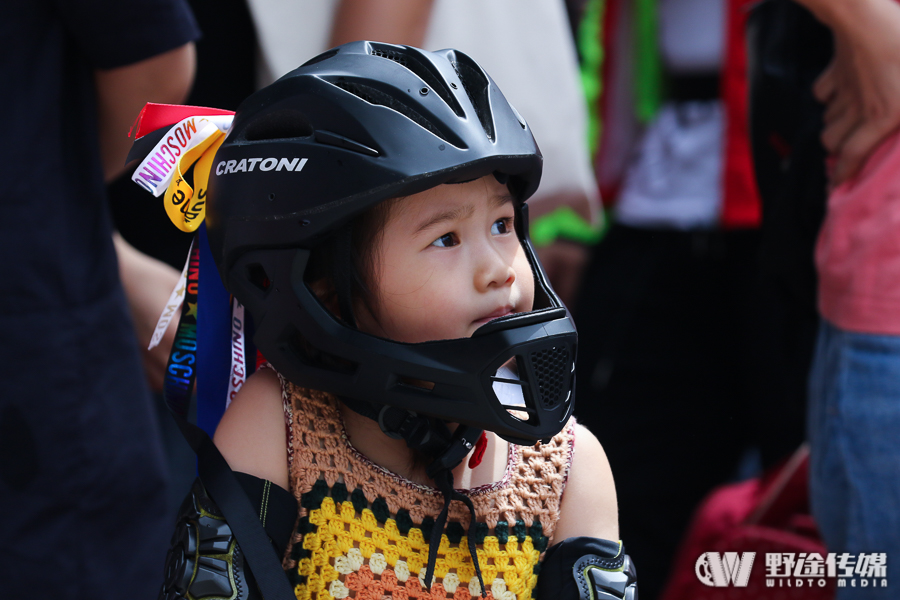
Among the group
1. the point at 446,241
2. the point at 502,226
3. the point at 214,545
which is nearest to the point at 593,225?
the point at 502,226

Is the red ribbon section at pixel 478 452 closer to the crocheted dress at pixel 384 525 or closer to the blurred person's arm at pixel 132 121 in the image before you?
the crocheted dress at pixel 384 525

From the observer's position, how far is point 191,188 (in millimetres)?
1581

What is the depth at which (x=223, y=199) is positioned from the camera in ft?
4.91

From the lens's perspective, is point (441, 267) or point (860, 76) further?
point (860, 76)

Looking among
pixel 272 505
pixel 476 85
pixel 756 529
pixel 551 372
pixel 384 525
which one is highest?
pixel 476 85

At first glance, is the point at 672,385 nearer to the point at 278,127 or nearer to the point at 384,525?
the point at 384,525

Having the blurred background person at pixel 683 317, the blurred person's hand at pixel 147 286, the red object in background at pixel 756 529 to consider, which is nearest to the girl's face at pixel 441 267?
the blurred person's hand at pixel 147 286

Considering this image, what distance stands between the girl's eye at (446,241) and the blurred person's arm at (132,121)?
77cm

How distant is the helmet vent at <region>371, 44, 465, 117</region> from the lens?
1.45 meters

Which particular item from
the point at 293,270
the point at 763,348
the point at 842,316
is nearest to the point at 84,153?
the point at 293,270

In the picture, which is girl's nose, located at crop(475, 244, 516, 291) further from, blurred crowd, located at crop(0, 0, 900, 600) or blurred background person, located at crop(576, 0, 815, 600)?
blurred background person, located at crop(576, 0, 815, 600)

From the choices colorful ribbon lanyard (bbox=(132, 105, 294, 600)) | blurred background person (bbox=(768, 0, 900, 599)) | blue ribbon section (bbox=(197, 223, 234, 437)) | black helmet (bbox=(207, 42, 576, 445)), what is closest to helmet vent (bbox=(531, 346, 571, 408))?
black helmet (bbox=(207, 42, 576, 445))

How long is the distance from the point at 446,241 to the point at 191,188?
0.49m

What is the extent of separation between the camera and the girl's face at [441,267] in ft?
4.67
